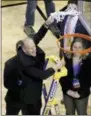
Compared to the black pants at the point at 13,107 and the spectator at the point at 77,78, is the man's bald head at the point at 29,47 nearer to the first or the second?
the spectator at the point at 77,78

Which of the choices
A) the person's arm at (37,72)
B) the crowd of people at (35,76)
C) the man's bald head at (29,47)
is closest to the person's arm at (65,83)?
the crowd of people at (35,76)

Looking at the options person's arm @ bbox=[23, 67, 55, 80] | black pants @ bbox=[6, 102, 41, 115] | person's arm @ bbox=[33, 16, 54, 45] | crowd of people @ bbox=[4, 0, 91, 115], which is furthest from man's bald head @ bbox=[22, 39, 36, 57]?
black pants @ bbox=[6, 102, 41, 115]

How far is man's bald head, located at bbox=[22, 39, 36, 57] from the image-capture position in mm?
3312

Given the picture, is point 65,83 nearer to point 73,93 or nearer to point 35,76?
point 73,93

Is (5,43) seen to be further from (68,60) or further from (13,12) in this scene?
(68,60)

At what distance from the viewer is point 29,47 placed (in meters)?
3.30

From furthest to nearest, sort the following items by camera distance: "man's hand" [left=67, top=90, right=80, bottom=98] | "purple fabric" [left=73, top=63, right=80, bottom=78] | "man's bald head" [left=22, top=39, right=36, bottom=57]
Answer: "man's hand" [left=67, top=90, right=80, bottom=98], "purple fabric" [left=73, top=63, right=80, bottom=78], "man's bald head" [left=22, top=39, right=36, bottom=57]

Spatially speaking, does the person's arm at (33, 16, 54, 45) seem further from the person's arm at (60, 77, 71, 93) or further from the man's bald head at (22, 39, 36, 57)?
the person's arm at (60, 77, 71, 93)

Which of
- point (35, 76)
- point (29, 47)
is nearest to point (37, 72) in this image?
point (35, 76)

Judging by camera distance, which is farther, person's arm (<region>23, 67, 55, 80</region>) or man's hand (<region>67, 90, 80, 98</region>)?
man's hand (<region>67, 90, 80, 98</region>)

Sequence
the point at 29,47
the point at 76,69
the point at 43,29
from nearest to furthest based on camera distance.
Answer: the point at 29,47 < the point at 76,69 < the point at 43,29

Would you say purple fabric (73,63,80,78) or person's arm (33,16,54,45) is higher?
person's arm (33,16,54,45)

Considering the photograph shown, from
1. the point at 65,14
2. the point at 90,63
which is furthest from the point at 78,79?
the point at 65,14

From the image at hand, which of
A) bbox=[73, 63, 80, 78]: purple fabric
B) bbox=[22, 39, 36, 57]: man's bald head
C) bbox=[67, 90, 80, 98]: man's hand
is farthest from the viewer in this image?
bbox=[67, 90, 80, 98]: man's hand
